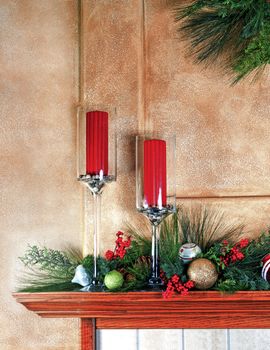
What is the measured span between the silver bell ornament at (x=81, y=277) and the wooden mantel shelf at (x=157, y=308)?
0.26 ft

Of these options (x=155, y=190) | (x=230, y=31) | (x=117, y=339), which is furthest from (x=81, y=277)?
(x=230, y=31)

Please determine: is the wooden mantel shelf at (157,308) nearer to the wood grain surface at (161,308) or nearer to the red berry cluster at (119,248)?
the wood grain surface at (161,308)

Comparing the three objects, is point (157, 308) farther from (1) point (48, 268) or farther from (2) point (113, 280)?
(1) point (48, 268)

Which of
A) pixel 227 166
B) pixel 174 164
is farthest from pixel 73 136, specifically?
pixel 227 166

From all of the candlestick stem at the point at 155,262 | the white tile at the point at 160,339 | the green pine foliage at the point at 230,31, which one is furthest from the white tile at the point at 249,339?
the green pine foliage at the point at 230,31

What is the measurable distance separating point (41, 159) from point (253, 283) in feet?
2.42

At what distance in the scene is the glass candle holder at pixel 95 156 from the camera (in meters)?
1.87

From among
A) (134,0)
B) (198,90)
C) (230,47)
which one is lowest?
(198,90)

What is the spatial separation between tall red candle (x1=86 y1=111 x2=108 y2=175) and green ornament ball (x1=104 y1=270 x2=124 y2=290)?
0.93 feet

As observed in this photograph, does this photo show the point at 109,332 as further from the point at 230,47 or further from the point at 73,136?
the point at 230,47

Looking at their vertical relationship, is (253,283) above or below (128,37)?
below

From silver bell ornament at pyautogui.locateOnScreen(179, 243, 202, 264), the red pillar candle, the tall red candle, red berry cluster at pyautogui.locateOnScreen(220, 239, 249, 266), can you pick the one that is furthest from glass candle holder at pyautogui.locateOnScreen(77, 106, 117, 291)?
red berry cluster at pyautogui.locateOnScreen(220, 239, 249, 266)

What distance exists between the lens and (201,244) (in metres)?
1.95

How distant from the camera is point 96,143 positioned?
6.18 feet
